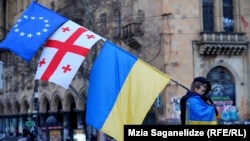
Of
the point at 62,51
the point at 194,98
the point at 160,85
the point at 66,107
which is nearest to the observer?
the point at 194,98

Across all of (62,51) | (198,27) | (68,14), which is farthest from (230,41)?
(62,51)

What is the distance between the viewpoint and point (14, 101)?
48219 mm

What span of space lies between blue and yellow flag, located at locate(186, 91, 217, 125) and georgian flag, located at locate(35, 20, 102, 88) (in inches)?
72.4

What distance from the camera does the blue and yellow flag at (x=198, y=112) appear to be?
5.04m

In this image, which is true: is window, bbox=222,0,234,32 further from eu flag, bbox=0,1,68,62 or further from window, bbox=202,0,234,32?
eu flag, bbox=0,1,68,62

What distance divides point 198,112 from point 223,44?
23.9 meters

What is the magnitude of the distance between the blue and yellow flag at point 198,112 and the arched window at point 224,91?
23.3 m

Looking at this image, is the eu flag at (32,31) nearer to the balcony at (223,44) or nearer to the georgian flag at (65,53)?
the georgian flag at (65,53)

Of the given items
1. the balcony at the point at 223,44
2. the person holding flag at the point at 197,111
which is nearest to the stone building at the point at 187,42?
the balcony at the point at 223,44

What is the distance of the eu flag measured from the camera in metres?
6.76

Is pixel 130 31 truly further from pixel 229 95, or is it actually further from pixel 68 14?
pixel 229 95

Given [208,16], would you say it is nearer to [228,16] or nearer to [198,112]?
[228,16]

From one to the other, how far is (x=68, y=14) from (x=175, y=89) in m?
7.59

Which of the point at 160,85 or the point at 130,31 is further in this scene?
the point at 130,31
